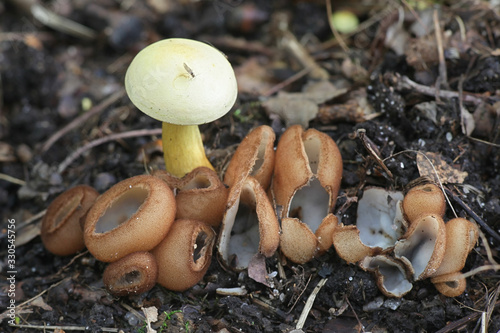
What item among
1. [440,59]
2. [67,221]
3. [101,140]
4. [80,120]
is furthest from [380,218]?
[80,120]

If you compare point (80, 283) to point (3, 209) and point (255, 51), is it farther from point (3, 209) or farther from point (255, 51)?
point (255, 51)

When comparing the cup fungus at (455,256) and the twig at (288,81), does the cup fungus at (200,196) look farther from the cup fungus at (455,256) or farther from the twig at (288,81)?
the twig at (288,81)

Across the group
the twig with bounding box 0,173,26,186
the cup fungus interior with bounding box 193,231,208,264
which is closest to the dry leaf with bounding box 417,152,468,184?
the cup fungus interior with bounding box 193,231,208,264

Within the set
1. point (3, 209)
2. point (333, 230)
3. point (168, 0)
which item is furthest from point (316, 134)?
point (168, 0)

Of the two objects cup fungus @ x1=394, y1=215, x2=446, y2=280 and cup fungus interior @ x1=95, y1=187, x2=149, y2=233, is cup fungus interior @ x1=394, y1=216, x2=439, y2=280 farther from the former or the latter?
cup fungus interior @ x1=95, y1=187, x2=149, y2=233

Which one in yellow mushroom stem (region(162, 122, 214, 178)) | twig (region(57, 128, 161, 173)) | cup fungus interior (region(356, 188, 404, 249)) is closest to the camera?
cup fungus interior (region(356, 188, 404, 249))

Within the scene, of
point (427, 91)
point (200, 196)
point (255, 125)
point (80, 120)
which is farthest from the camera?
point (80, 120)

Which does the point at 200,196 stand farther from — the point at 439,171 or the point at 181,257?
the point at 439,171

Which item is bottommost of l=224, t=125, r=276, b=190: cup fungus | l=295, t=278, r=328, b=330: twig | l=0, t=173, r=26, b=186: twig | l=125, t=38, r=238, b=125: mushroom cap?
l=295, t=278, r=328, b=330: twig
